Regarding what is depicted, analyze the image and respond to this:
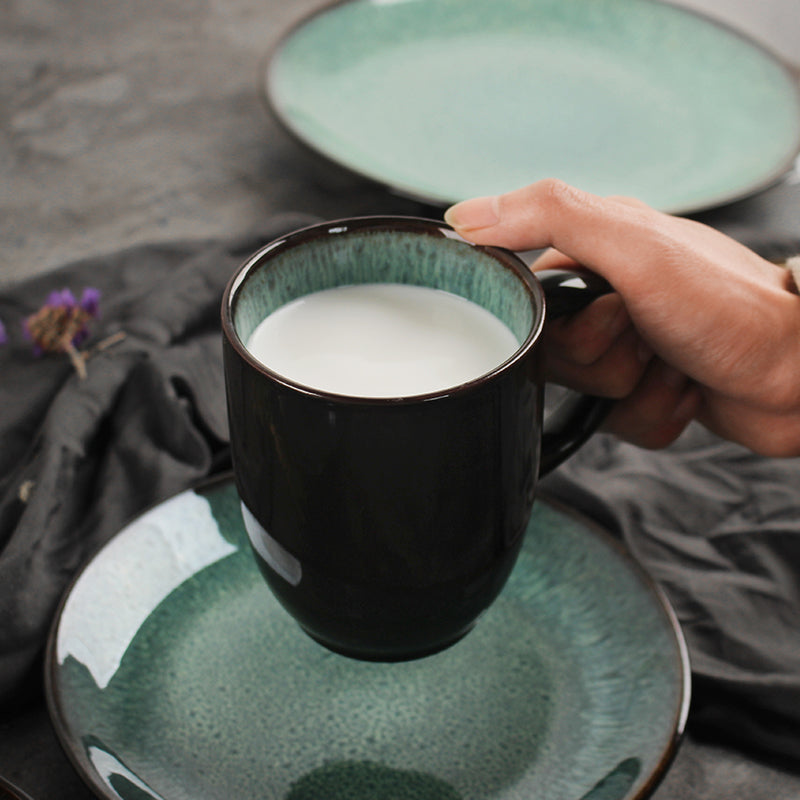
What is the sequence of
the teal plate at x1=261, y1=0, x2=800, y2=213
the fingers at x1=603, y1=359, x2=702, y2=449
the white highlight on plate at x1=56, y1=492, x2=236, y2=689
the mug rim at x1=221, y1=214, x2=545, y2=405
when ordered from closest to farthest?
1. the mug rim at x1=221, y1=214, x2=545, y2=405
2. the white highlight on plate at x1=56, y1=492, x2=236, y2=689
3. the fingers at x1=603, y1=359, x2=702, y2=449
4. the teal plate at x1=261, y1=0, x2=800, y2=213

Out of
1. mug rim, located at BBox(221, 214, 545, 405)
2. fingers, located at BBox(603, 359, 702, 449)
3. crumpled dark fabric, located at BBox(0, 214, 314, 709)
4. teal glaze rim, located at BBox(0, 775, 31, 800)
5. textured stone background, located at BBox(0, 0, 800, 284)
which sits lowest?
textured stone background, located at BBox(0, 0, 800, 284)

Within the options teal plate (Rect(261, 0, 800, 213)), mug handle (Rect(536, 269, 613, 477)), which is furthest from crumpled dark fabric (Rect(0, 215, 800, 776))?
teal plate (Rect(261, 0, 800, 213))

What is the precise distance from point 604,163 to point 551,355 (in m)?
0.35

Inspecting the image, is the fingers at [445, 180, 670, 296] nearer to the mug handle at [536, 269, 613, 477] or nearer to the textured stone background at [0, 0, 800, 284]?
the mug handle at [536, 269, 613, 477]

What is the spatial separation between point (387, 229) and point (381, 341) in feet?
0.17

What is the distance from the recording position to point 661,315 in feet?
1.78

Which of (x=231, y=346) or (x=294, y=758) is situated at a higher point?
(x=231, y=346)

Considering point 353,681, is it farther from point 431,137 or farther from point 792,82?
point 792,82

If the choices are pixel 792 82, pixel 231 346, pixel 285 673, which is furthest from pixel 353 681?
pixel 792 82

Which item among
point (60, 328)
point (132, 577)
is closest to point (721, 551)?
point (132, 577)

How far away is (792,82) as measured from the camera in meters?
0.99

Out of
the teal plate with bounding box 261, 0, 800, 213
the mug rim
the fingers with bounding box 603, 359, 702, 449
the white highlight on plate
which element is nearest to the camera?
the mug rim

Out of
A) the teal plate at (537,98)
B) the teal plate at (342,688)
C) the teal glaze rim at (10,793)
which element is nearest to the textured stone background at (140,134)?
the teal plate at (537,98)

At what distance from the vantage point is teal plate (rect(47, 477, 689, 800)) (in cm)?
43
